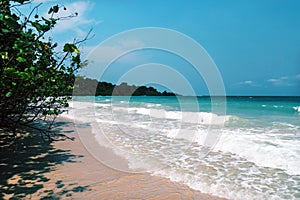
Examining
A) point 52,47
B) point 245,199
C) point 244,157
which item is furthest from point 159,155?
point 52,47

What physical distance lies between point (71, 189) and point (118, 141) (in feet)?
14.5

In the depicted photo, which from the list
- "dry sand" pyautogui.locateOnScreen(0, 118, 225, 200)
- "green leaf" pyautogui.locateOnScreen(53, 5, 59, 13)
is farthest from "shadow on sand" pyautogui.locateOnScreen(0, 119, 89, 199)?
"green leaf" pyautogui.locateOnScreen(53, 5, 59, 13)

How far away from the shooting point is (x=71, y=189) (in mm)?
4125

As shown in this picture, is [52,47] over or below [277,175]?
over

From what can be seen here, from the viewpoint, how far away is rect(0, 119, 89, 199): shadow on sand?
3922 millimetres

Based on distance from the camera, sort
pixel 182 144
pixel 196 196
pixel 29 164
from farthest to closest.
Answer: pixel 182 144
pixel 29 164
pixel 196 196

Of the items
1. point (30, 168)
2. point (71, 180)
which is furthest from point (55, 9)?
point (30, 168)

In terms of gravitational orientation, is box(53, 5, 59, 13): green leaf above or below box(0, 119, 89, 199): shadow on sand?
above

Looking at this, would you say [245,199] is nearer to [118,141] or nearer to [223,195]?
[223,195]

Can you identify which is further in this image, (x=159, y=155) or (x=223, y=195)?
(x=159, y=155)

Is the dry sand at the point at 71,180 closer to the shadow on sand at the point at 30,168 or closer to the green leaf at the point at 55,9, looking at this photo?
the shadow on sand at the point at 30,168

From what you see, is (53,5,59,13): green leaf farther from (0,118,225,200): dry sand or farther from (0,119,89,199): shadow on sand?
(0,118,225,200): dry sand

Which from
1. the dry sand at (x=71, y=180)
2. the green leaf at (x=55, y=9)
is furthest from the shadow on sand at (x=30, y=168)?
the green leaf at (x=55, y=9)

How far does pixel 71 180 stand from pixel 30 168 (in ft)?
3.65
